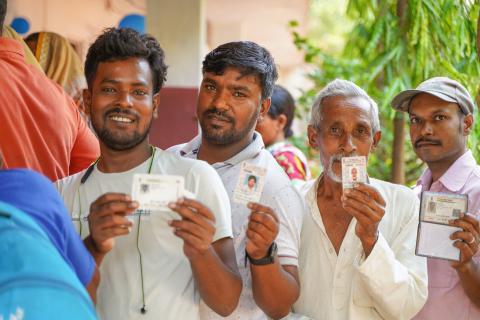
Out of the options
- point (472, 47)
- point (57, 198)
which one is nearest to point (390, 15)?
point (472, 47)

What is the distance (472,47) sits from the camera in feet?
17.9

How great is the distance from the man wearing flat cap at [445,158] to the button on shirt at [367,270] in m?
0.32

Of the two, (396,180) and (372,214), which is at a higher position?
(372,214)

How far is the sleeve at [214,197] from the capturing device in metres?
2.69

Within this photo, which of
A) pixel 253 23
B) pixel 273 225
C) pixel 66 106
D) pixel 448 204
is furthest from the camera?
pixel 253 23

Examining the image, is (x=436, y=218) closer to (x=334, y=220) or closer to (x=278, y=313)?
(x=334, y=220)

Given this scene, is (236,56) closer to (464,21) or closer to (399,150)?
(464,21)

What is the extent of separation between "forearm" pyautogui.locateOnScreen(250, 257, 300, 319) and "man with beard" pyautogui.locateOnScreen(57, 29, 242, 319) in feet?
0.37

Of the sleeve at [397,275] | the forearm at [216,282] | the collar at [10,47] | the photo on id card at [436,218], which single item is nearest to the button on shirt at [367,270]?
the sleeve at [397,275]

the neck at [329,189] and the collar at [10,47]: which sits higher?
the collar at [10,47]

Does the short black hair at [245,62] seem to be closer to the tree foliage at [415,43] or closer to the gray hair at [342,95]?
the gray hair at [342,95]

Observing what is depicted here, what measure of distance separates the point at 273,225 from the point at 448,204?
3.11 ft

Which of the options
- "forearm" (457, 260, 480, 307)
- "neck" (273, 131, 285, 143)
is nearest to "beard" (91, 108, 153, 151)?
"forearm" (457, 260, 480, 307)

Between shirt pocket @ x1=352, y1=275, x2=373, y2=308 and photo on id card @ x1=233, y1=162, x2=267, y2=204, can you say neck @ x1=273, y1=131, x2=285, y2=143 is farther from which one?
photo on id card @ x1=233, y1=162, x2=267, y2=204
